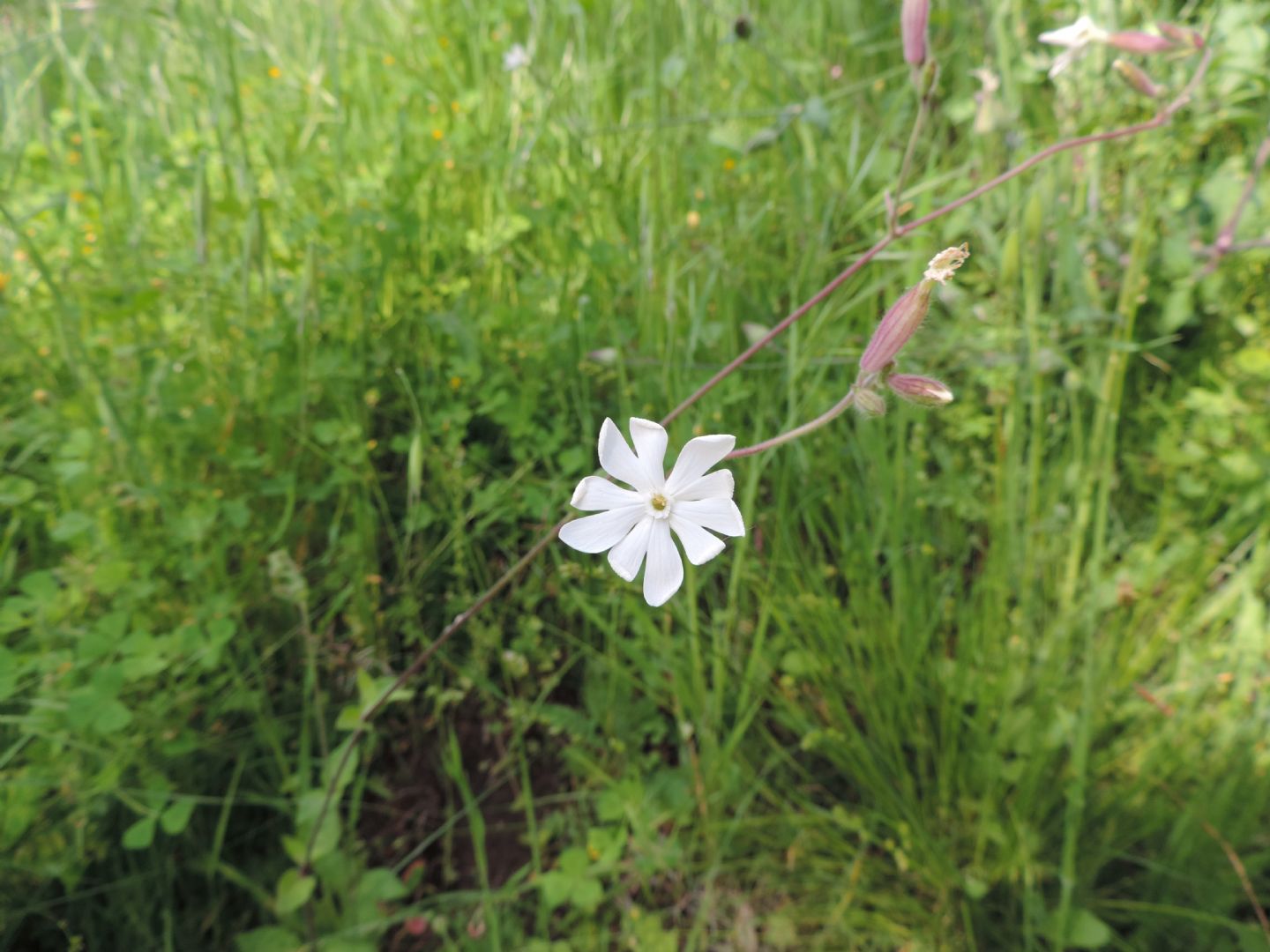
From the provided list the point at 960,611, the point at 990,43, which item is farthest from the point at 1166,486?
the point at 990,43

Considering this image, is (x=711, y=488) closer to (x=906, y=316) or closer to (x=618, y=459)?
(x=618, y=459)

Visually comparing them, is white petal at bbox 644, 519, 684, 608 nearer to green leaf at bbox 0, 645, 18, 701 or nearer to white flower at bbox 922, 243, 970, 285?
white flower at bbox 922, 243, 970, 285

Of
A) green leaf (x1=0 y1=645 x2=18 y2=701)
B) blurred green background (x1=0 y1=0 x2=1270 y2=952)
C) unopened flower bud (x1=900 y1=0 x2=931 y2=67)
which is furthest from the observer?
blurred green background (x1=0 y1=0 x2=1270 y2=952)

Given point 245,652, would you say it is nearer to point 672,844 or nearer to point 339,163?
point 672,844

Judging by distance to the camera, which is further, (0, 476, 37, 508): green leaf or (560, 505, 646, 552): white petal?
(0, 476, 37, 508): green leaf

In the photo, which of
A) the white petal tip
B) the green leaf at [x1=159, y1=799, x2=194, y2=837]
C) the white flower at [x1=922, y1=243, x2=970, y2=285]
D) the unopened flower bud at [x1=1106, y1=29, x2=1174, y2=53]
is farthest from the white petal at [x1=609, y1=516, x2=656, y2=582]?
the unopened flower bud at [x1=1106, y1=29, x2=1174, y2=53]

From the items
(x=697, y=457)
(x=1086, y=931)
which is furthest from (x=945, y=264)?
(x=1086, y=931)

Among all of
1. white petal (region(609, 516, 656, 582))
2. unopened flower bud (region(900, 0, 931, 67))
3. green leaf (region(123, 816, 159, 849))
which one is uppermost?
unopened flower bud (region(900, 0, 931, 67))

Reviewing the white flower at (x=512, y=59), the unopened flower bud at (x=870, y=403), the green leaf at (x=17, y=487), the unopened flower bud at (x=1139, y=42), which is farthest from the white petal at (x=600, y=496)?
the white flower at (x=512, y=59)
